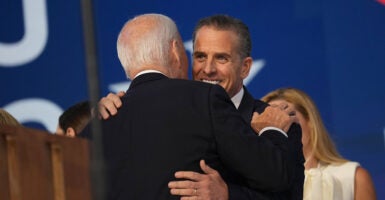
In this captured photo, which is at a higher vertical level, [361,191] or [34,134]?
[34,134]

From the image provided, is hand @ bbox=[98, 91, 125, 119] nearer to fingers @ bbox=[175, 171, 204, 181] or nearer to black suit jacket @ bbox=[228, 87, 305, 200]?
fingers @ bbox=[175, 171, 204, 181]

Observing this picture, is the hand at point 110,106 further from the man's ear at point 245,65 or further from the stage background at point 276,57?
the stage background at point 276,57

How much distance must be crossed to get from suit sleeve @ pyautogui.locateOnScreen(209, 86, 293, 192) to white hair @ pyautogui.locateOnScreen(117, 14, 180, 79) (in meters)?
0.21

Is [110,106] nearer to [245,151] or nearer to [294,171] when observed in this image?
[245,151]

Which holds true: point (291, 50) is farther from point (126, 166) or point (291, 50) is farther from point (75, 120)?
point (126, 166)

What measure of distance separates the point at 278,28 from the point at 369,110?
1.74 feet

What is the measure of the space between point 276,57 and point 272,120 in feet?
5.43

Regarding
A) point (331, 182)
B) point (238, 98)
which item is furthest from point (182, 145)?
point (331, 182)

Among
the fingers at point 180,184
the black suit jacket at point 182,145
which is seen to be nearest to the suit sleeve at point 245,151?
the black suit jacket at point 182,145

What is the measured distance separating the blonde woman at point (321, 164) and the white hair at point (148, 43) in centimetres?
123

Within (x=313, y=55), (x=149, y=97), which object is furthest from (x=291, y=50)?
(x=149, y=97)

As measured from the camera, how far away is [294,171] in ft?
9.64

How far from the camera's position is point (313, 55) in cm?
466

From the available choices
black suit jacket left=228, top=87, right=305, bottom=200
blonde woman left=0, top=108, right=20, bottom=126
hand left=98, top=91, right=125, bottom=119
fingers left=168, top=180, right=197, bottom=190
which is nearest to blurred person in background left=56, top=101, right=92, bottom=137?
blonde woman left=0, top=108, right=20, bottom=126
